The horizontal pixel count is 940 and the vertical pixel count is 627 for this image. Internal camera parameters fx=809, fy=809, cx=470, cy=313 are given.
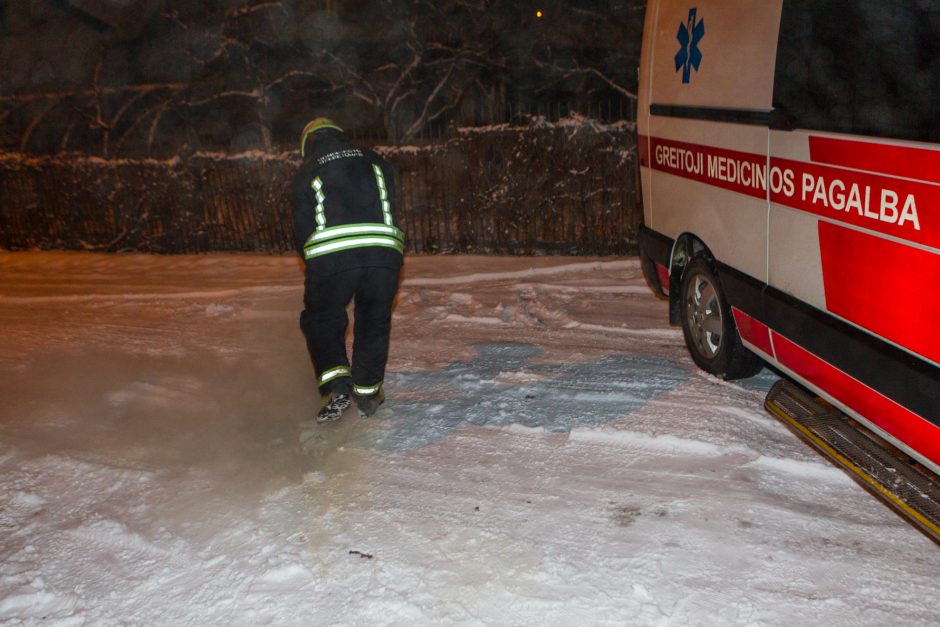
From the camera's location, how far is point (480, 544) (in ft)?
11.2

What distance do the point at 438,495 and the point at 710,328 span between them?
2.18 meters

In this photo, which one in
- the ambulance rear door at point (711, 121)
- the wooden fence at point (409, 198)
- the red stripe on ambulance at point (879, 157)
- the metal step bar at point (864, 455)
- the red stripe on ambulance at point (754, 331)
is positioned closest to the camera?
the red stripe on ambulance at point (879, 157)

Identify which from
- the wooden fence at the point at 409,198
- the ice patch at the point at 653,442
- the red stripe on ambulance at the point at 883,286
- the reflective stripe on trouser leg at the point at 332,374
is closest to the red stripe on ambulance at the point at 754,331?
the ice patch at the point at 653,442

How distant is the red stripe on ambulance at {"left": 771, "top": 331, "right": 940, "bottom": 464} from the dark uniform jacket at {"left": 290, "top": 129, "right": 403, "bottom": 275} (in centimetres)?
217

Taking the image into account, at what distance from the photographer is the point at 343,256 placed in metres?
4.41

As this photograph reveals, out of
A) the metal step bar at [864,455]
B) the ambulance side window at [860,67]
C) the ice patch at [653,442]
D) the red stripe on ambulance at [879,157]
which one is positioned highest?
the ambulance side window at [860,67]

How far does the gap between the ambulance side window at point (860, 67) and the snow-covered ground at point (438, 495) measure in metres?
1.64

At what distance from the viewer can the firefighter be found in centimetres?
441

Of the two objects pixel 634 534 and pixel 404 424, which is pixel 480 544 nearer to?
pixel 634 534

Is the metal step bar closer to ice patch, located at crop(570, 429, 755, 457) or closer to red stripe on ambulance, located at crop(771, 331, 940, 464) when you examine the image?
red stripe on ambulance, located at crop(771, 331, 940, 464)

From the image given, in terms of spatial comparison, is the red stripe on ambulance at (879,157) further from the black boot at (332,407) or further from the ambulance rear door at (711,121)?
the black boot at (332,407)

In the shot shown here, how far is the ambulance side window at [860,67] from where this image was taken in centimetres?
331

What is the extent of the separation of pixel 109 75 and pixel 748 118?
38.9 ft

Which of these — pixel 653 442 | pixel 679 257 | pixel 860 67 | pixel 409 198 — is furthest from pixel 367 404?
pixel 409 198
